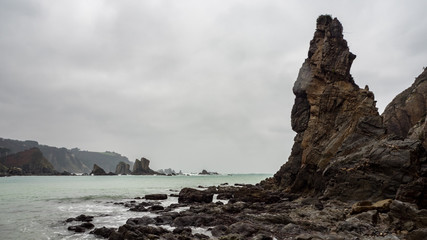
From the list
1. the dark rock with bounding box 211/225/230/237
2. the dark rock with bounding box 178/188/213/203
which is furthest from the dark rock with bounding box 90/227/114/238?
the dark rock with bounding box 178/188/213/203

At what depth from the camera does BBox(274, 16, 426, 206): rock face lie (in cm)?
2909

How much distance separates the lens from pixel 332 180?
3438cm

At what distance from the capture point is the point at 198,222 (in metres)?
25.0

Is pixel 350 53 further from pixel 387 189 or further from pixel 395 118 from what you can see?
pixel 387 189

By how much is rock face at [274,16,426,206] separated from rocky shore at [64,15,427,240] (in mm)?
115

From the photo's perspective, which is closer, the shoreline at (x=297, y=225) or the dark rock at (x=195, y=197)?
the shoreline at (x=297, y=225)

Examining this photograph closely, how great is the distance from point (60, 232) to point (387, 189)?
103 ft

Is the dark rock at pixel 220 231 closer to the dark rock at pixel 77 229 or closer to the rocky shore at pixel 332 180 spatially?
the rocky shore at pixel 332 180

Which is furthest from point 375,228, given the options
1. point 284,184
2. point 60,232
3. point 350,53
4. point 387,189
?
point 350,53

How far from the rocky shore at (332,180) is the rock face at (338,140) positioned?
115mm

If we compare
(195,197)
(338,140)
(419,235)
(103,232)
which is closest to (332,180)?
(338,140)

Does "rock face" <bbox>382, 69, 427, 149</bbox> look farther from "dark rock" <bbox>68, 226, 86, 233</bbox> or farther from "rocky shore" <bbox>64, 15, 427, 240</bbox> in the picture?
"dark rock" <bbox>68, 226, 86, 233</bbox>

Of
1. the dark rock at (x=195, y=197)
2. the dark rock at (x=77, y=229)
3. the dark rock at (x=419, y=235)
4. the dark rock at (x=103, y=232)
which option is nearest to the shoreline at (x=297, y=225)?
the dark rock at (x=103, y=232)

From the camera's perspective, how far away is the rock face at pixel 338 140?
29.1m
